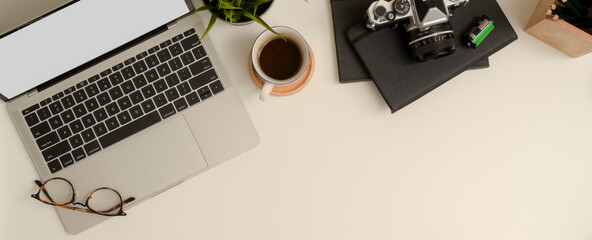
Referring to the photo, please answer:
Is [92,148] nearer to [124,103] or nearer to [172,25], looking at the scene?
[124,103]

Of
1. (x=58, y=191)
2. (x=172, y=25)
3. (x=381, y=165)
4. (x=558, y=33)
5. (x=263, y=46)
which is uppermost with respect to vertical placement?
(x=172, y=25)

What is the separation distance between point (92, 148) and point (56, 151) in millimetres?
74

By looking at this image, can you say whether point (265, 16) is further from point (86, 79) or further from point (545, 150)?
point (545, 150)

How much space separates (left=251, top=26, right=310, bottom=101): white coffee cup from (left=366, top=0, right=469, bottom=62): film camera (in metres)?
0.14

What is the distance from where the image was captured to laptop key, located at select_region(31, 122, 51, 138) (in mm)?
807

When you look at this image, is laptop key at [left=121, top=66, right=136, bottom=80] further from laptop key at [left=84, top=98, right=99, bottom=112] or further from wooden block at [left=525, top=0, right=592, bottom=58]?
wooden block at [left=525, top=0, right=592, bottom=58]

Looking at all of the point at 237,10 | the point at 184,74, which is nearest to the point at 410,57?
the point at 237,10

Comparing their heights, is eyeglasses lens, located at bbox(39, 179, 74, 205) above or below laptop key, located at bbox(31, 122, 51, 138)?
below

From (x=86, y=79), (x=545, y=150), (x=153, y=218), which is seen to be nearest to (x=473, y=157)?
(x=545, y=150)

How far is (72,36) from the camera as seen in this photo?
76cm

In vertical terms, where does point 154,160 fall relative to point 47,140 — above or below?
below

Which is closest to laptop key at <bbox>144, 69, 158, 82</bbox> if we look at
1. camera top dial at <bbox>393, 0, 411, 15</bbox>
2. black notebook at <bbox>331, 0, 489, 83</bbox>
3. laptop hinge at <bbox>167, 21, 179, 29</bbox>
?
laptop hinge at <bbox>167, 21, 179, 29</bbox>

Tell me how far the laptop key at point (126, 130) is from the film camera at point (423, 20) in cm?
49

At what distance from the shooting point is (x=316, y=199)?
2.74 ft
